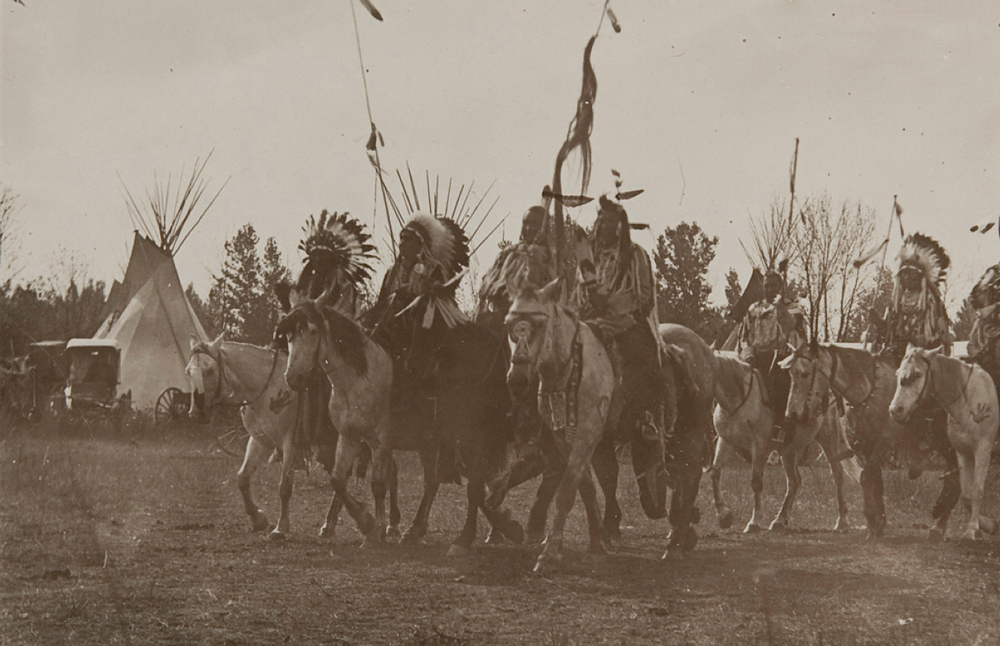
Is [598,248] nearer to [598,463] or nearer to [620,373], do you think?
[620,373]

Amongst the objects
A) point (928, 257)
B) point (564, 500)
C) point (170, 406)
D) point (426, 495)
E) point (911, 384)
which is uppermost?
point (928, 257)

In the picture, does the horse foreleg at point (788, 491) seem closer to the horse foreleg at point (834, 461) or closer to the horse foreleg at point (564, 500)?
the horse foreleg at point (834, 461)

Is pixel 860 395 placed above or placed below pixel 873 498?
above

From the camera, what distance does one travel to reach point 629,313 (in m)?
8.77

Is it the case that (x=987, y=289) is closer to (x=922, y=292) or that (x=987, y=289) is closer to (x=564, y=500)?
(x=922, y=292)

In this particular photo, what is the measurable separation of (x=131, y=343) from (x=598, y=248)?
19.3 metres

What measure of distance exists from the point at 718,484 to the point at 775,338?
6.90 ft

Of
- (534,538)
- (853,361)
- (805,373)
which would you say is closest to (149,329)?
(805,373)

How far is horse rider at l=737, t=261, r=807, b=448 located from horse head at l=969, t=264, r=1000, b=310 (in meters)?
1.96

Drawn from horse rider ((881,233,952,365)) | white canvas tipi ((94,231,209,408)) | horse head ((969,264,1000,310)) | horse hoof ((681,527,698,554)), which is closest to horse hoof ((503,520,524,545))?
horse hoof ((681,527,698,554))

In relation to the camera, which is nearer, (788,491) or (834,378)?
(834,378)

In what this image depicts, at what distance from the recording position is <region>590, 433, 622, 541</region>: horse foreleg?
9.27 meters

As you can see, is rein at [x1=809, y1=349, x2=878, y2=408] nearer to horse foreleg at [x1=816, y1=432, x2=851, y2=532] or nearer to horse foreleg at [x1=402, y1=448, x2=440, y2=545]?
horse foreleg at [x1=816, y1=432, x2=851, y2=532]

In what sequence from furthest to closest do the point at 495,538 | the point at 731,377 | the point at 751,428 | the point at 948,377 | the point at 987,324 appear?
the point at 751,428, the point at 731,377, the point at 987,324, the point at 948,377, the point at 495,538
